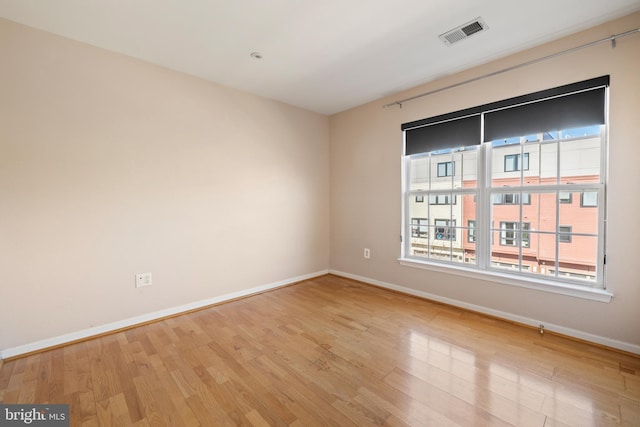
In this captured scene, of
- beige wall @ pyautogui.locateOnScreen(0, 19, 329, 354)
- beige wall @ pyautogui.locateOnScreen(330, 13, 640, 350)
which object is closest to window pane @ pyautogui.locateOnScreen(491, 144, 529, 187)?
beige wall @ pyautogui.locateOnScreen(330, 13, 640, 350)

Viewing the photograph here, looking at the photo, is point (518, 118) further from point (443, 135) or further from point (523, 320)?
point (523, 320)

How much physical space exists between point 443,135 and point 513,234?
1.32 meters

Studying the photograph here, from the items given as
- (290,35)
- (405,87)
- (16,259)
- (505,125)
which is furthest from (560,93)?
(16,259)

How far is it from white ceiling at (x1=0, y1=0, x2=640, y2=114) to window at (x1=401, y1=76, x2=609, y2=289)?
57 centimetres

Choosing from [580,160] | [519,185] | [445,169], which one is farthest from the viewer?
[445,169]

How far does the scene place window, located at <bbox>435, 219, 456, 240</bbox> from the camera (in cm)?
319

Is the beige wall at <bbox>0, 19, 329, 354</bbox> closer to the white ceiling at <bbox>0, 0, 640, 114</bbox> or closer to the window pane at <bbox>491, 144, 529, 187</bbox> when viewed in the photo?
the white ceiling at <bbox>0, 0, 640, 114</bbox>

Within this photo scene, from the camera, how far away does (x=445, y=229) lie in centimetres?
326

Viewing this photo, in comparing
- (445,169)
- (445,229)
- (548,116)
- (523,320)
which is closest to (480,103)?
(548,116)

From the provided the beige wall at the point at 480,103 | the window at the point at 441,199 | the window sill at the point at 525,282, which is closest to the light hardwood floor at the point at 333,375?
the beige wall at the point at 480,103

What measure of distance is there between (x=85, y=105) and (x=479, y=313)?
14.3 ft

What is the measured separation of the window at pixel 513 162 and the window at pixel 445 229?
79 centimetres

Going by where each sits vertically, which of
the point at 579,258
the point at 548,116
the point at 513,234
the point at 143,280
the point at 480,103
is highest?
the point at 480,103

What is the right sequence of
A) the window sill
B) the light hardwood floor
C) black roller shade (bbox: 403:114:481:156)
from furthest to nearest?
black roller shade (bbox: 403:114:481:156)
the window sill
the light hardwood floor
